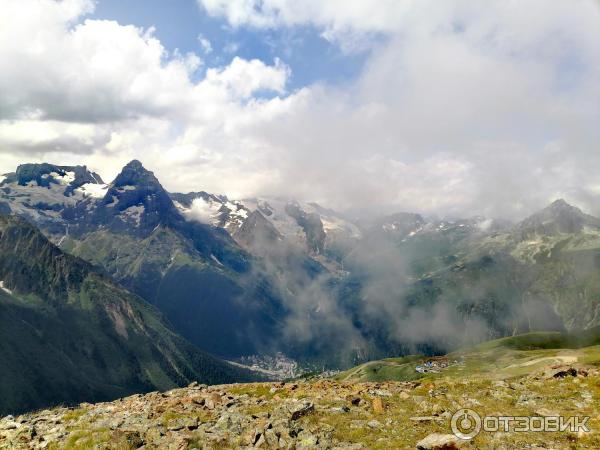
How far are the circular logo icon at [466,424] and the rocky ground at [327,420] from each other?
1.84 ft

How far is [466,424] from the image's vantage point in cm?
3136

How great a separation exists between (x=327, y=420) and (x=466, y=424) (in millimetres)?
10581

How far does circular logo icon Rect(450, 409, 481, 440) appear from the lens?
28.9 meters

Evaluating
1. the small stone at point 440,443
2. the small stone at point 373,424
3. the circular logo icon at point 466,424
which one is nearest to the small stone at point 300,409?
the small stone at point 373,424

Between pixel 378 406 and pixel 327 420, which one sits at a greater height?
pixel 327 420

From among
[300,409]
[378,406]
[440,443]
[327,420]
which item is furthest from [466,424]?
[300,409]

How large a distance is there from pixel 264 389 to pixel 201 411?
1617 cm

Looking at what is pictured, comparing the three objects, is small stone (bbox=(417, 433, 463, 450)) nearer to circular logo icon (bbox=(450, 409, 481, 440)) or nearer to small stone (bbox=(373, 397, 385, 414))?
circular logo icon (bbox=(450, 409, 481, 440))

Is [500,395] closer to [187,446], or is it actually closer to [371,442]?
[371,442]

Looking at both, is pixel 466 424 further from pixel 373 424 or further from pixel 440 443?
pixel 373 424

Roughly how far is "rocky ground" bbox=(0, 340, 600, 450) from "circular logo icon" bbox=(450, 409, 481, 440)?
0.56 metres

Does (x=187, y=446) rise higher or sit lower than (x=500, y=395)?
higher

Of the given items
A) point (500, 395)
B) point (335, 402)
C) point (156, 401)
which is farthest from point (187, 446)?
point (500, 395)

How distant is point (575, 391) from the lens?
4075cm
